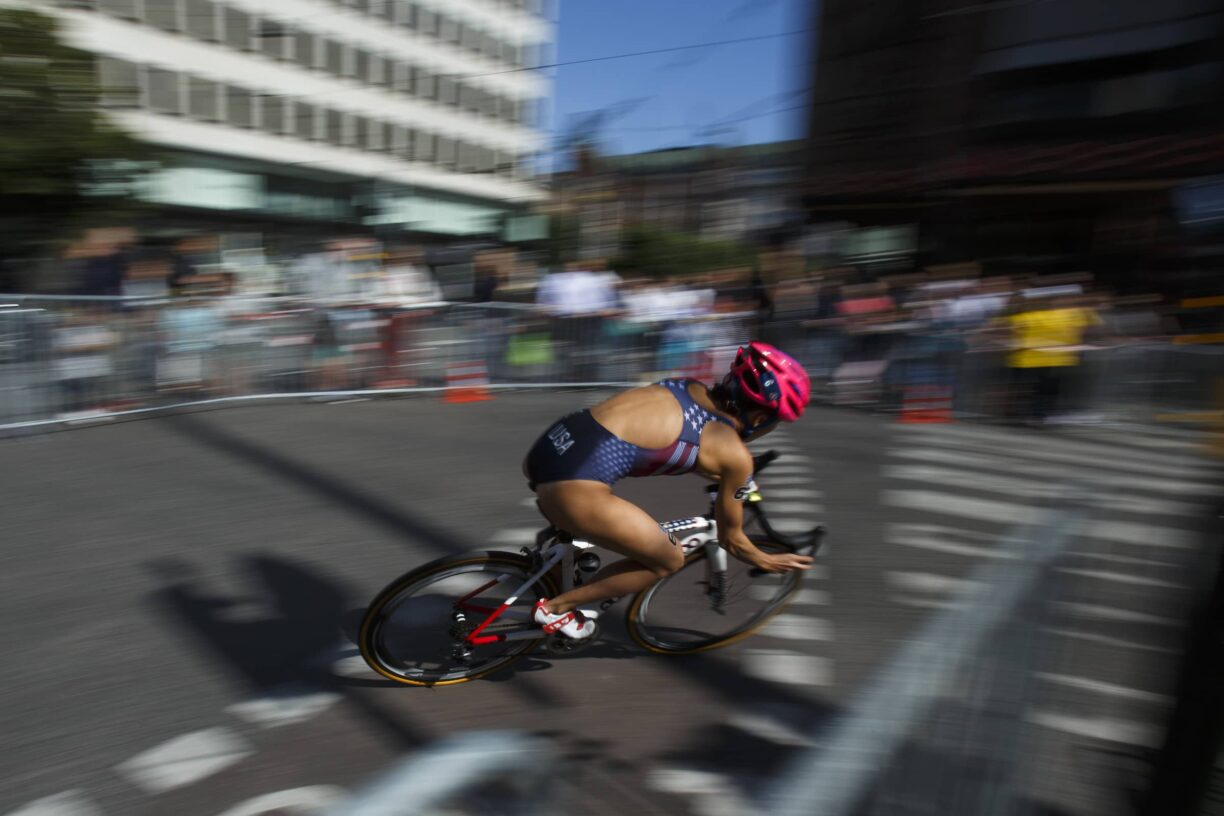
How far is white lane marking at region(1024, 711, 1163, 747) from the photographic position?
2.45 meters

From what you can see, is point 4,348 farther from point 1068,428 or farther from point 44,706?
point 1068,428

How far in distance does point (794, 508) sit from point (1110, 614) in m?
4.34

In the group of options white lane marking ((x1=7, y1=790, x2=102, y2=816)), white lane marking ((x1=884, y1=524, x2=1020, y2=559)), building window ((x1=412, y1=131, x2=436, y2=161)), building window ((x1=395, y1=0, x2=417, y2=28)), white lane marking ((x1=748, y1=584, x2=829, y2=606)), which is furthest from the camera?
building window ((x1=412, y1=131, x2=436, y2=161))

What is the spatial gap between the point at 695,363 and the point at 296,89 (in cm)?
3209

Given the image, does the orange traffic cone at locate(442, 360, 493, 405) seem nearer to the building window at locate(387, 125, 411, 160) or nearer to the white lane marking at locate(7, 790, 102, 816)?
the white lane marking at locate(7, 790, 102, 816)

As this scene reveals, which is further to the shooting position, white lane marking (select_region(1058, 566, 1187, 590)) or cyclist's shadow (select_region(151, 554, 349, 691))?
cyclist's shadow (select_region(151, 554, 349, 691))

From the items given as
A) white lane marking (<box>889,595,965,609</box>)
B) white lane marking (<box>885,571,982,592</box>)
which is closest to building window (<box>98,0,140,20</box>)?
white lane marking (<box>885,571,982,592</box>)

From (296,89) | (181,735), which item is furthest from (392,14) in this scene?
(181,735)

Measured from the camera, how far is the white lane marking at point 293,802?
3.30 meters

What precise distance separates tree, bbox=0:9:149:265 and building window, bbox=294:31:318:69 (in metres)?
27.8

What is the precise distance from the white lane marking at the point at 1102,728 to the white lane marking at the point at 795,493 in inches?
158

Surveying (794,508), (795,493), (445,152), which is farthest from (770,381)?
(445,152)

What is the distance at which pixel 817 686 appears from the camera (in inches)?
173

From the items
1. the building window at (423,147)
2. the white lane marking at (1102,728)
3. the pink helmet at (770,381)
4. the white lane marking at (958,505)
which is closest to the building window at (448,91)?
the building window at (423,147)
